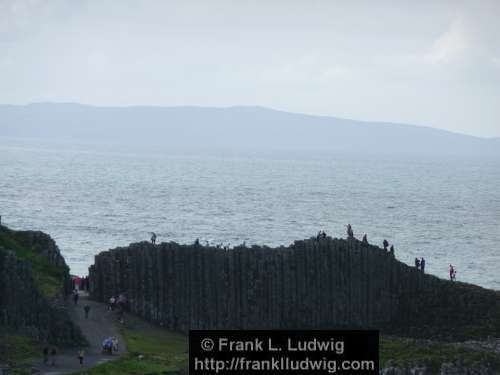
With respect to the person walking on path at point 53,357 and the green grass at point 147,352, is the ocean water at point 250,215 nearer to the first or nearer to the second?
the green grass at point 147,352

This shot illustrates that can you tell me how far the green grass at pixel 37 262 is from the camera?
1783 inches

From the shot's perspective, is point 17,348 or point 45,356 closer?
point 45,356

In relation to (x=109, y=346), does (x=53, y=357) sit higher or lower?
lower

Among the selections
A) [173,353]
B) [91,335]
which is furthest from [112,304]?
[173,353]

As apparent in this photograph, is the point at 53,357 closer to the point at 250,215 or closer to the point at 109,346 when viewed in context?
the point at 109,346

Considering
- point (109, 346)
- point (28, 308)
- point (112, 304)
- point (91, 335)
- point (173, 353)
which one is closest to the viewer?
point (109, 346)

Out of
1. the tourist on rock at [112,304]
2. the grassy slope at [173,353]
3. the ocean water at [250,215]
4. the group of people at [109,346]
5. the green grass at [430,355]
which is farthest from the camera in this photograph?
the ocean water at [250,215]

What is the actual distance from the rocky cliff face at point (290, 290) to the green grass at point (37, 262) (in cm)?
207

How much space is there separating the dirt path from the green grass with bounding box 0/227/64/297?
1.41m

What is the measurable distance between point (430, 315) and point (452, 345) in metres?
7.89

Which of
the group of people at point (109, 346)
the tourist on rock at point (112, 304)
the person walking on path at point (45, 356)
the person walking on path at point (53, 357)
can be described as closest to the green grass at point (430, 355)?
the group of people at point (109, 346)

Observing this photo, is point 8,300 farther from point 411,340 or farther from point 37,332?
point 411,340

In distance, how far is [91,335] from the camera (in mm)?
41688

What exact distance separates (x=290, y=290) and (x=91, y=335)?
39.8 ft
